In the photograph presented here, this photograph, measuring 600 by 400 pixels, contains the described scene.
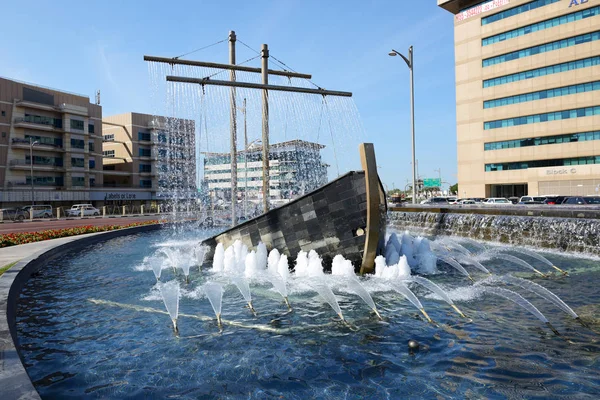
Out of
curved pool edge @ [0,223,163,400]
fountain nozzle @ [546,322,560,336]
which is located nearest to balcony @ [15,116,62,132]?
curved pool edge @ [0,223,163,400]

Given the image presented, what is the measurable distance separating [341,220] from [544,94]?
4740cm

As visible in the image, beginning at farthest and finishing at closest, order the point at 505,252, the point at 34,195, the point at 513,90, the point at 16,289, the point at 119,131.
Answer: the point at 119,131 → the point at 34,195 → the point at 513,90 → the point at 505,252 → the point at 16,289

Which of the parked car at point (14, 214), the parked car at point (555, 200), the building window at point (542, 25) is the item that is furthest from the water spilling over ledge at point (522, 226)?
the parked car at point (14, 214)

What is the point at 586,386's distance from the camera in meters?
4.59

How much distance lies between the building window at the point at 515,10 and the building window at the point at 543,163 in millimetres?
17846

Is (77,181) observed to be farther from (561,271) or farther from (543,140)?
(561,271)

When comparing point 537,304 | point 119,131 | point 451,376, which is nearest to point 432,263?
point 537,304

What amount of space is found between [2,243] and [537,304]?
774 inches

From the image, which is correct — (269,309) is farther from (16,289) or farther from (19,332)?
(16,289)

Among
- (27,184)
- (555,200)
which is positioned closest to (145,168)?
(27,184)

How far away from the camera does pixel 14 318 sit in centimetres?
751

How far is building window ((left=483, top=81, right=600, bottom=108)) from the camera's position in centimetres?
4366

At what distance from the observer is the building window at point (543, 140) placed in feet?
145

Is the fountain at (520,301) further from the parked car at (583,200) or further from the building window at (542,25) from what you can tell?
the building window at (542,25)
